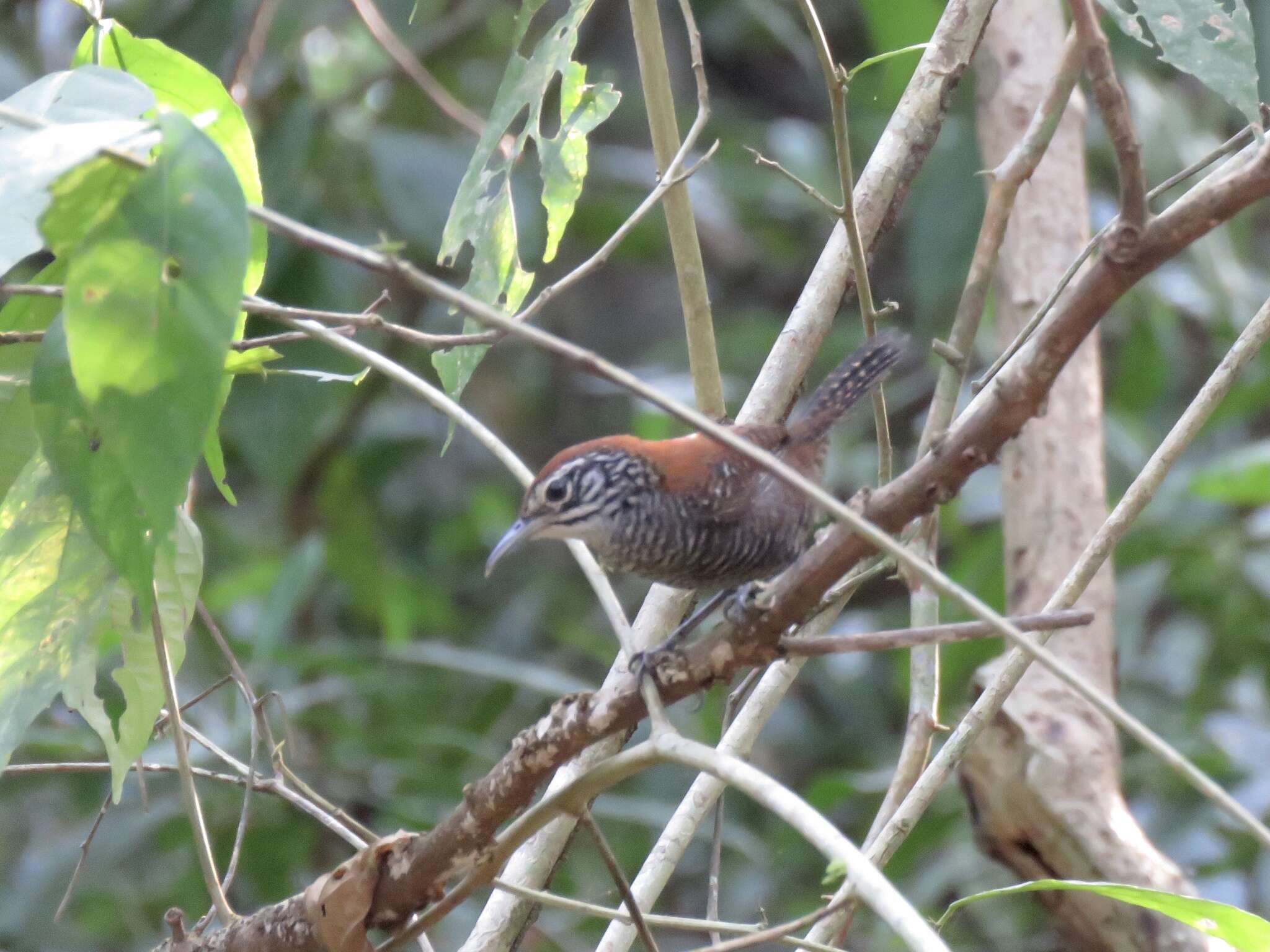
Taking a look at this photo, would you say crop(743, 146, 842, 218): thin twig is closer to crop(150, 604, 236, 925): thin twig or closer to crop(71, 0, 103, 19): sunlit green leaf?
crop(71, 0, 103, 19): sunlit green leaf

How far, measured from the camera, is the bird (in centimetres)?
251

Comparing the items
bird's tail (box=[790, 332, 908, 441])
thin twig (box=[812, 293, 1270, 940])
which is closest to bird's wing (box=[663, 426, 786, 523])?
bird's tail (box=[790, 332, 908, 441])

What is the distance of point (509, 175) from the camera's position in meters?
2.11

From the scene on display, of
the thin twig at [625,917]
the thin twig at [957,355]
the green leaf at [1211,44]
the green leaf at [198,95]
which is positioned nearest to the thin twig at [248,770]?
the green leaf at [198,95]

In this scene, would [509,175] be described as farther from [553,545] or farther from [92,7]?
[553,545]

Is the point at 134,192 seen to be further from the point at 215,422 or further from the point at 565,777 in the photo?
the point at 565,777

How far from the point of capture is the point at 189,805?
174 cm

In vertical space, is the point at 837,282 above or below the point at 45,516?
above

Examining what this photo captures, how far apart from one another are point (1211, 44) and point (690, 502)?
138 cm

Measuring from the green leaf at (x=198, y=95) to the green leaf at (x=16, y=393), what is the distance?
23 cm

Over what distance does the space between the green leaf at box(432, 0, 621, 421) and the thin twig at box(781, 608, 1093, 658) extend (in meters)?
0.74

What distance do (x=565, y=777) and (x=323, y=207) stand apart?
402 cm

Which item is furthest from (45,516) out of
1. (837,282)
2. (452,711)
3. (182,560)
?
(452,711)

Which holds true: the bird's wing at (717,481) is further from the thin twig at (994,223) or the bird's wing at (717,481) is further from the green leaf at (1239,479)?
the green leaf at (1239,479)
